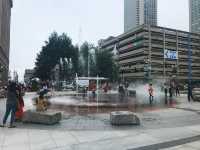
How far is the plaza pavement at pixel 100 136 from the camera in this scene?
8375 mm

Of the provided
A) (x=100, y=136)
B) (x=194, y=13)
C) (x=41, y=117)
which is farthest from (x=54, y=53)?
(x=100, y=136)

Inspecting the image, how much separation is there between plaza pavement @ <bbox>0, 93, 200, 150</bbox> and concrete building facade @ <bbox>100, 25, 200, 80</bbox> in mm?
100741

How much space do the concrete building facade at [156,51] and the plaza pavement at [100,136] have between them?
101 meters

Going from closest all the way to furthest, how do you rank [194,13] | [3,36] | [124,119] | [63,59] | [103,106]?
1. [124,119]
2. [103,106]
3. [194,13]
4. [63,59]
5. [3,36]

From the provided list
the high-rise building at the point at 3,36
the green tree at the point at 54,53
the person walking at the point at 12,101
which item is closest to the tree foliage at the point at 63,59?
the green tree at the point at 54,53

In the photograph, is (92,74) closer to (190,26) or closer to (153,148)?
(190,26)

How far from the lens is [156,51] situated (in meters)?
118

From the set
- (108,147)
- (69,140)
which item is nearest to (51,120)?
(69,140)

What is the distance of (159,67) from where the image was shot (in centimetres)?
11794

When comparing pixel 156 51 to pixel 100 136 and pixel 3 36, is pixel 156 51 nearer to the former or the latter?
pixel 3 36

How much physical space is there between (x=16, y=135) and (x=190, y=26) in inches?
2553

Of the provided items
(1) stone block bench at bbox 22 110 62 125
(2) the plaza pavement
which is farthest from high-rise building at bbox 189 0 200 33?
(1) stone block bench at bbox 22 110 62 125

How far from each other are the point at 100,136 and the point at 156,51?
111m

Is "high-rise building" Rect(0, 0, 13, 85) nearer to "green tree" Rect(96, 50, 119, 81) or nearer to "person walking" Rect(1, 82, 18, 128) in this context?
"green tree" Rect(96, 50, 119, 81)
